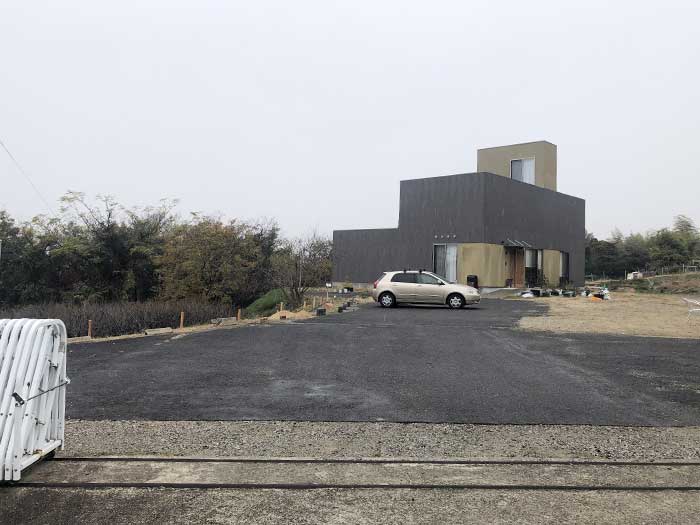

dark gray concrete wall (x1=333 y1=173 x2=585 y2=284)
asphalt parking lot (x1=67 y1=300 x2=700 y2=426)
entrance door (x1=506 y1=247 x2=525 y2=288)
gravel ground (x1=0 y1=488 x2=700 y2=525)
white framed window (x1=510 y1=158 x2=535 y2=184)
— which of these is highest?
white framed window (x1=510 y1=158 x2=535 y2=184)

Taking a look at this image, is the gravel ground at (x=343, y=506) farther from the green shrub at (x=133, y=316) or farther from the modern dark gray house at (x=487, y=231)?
the modern dark gray house at (x=487, y=231)

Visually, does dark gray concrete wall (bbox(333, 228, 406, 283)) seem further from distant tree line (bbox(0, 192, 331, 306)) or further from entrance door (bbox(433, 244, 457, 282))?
distant tree line (bbox(0, 192, 331, 306))

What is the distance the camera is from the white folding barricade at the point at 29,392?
4.04 m

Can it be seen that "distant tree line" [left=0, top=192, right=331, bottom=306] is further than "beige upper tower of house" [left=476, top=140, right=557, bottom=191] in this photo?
No

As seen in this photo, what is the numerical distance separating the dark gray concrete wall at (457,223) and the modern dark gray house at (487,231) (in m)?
0.06

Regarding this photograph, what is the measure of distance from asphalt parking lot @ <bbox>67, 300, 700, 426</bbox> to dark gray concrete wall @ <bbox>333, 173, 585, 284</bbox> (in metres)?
18.3

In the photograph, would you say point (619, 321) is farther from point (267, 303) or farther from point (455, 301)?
point (267, 303)

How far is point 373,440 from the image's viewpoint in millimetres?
5277

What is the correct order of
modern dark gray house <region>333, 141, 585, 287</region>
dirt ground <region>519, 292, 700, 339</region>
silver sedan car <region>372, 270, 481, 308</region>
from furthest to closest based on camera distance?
modern dark gray house <region>333, 141, 585, 287</region> < silver sedan car <region>372, 270, 481, 308</region> < dirt ground <region>519, 292, 700, 339</region>

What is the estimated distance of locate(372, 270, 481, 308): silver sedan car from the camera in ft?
69.9

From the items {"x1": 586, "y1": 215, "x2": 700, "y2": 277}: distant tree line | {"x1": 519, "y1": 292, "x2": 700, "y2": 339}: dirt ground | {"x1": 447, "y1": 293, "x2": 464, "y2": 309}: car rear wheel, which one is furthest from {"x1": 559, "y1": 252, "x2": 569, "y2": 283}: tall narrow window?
{"x1": 586, "y1": 215, "x2": 700, "y2": 277}: distant tree line

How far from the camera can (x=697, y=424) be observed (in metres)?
5.93

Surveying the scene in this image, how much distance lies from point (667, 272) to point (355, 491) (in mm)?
69107

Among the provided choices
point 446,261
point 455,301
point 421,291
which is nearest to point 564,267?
point 446,261
